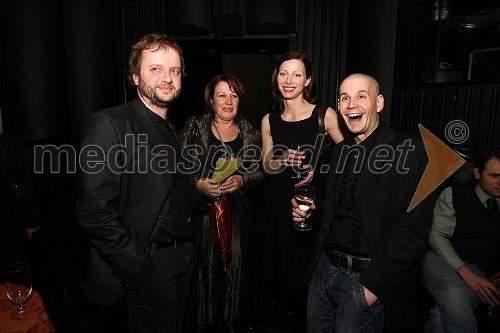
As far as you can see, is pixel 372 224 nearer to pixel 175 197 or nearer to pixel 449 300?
pixel 175 197

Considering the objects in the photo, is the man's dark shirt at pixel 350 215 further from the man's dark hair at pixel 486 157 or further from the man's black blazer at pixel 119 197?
the man's dark hair at pixel 486 157

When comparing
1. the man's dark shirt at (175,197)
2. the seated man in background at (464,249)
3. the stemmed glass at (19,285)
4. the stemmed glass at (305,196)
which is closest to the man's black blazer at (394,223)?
the stemmed glass at (305,196)

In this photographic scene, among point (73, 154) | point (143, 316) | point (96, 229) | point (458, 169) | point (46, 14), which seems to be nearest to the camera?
point (96, 229)

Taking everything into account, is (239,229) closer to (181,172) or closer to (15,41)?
(181,172)

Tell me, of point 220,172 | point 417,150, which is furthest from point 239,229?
point 417,150

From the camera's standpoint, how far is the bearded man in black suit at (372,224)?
64.6 inches

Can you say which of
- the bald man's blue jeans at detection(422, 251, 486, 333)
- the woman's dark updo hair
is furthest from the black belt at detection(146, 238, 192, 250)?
the bald man's blue jeans at detection(422, 251, 486, 333)

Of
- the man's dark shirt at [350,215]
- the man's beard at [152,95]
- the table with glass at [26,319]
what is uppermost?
the man's beard at [152,95]

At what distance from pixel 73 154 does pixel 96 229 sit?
353cm

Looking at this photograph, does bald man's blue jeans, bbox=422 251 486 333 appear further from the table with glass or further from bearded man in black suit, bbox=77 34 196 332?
the table with glass

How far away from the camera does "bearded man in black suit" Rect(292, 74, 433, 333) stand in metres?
1.64

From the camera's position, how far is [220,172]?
2.51 metres

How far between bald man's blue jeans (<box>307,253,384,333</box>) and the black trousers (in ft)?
2.66

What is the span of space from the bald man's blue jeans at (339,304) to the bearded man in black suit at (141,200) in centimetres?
79
